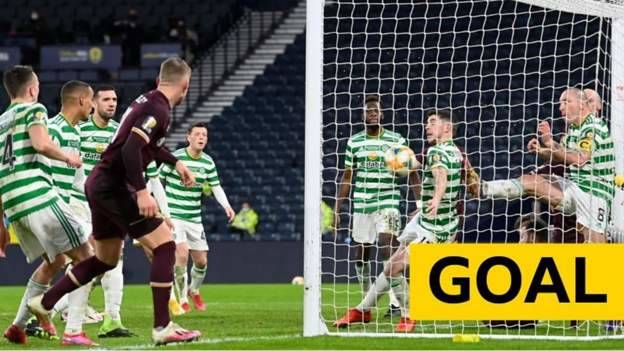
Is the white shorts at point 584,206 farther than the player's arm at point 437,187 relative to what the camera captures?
Yes

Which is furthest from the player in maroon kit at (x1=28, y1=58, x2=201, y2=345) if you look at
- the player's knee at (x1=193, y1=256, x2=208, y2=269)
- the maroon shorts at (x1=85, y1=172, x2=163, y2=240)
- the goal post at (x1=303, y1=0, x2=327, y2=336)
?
the player's knee at (x1=193, y1=256, x2=208, y2=269)

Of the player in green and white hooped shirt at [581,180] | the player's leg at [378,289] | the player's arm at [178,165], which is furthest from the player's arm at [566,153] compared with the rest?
the player's arm at [178,165]

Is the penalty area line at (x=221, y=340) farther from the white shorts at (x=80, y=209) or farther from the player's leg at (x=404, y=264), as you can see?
the white shorts at (x=80, y=209)

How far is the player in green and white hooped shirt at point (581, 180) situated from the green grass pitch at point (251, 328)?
54.1 inches

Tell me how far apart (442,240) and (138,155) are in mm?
3136

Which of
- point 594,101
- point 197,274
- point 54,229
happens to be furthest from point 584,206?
point 197,274

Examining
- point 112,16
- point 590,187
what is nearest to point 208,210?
point 112,16

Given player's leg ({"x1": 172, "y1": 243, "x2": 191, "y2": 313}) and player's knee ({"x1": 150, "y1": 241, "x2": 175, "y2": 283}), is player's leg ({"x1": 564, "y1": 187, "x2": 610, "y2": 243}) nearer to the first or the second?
player's knee ({"x1": 150, "y1": 241, "x2": 175, "y2": 283})

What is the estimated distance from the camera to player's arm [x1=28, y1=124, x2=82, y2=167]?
852 cm

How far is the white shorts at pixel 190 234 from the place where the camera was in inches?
540

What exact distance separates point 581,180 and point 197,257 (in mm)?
5099

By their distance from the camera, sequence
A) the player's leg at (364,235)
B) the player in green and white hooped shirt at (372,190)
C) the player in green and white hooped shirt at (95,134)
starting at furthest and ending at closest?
1. the player's leg at (364,235)
2. the player in green and white hooped shirt at (372,190)
3. the player in green and white hooped shirt at (95,134)

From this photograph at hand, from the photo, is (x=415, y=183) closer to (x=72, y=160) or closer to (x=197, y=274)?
(x=197, y=274)

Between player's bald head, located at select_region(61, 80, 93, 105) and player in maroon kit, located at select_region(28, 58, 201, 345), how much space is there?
1.30 meters
